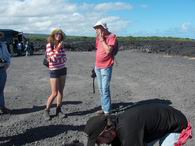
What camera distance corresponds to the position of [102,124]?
4062mm

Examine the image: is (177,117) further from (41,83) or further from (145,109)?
(41,83)

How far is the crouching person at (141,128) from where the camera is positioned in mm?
4082

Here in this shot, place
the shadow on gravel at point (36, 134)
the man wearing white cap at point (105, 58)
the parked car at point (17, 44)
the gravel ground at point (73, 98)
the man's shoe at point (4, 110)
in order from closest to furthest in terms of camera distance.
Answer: the shadow on gravel at point (36, 134)
the gravel ground at point (73, 98)
the man wearing white cap at point (105, 58)
the man's shoe at point (4, 110)
the parked car at point (17, 44)

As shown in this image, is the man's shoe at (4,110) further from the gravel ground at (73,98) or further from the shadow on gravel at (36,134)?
the shadow on gravel at (36,134)

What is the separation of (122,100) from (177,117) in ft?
21.9

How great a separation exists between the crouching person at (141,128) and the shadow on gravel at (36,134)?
3.54 metres

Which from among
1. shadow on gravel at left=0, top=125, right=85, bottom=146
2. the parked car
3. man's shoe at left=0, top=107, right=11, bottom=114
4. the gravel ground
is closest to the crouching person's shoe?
the gravel ground

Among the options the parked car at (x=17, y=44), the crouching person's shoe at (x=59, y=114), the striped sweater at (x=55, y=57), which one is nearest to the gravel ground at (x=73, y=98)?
the crouching person's shoe at (x=59, y=114)

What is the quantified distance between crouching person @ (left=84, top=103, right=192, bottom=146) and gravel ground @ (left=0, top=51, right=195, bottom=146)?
2.15 ft

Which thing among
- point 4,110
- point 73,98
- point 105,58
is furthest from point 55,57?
point 73,98

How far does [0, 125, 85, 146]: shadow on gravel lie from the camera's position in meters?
7.72

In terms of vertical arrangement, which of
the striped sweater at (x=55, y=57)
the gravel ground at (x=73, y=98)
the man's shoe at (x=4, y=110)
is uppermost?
the striped sweater at (x=55, y=57)

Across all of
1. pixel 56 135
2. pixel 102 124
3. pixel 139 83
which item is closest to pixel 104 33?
pixel 56 135

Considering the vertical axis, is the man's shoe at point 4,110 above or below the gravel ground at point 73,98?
above
